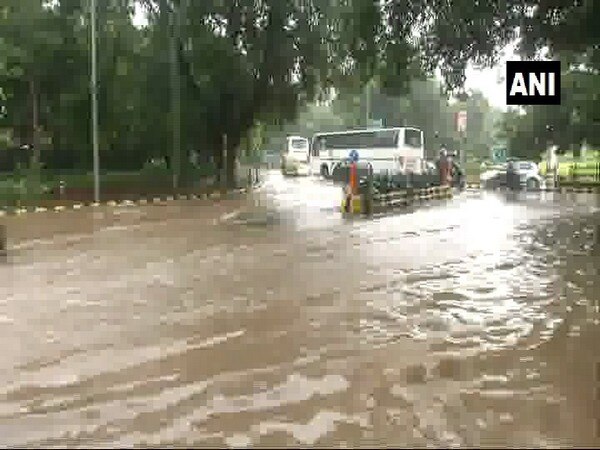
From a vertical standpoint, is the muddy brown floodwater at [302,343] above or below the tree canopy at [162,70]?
below

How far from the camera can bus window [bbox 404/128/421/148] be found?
36.5m

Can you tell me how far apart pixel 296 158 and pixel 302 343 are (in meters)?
46.2

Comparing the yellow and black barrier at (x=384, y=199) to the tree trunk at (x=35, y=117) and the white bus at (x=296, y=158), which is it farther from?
the white bus at (x=296, y=158)

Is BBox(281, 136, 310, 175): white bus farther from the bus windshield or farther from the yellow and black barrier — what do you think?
the yellow and black barrier

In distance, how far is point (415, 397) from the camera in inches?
215

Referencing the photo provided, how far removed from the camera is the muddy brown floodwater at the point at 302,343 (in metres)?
4.99

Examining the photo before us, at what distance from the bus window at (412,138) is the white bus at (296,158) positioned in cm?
1464

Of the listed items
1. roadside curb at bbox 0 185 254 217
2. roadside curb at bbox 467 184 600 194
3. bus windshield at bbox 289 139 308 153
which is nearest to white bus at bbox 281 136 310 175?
bus windshield at bbox 289 139 308 153

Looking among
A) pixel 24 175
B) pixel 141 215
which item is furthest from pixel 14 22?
pixel 141 215

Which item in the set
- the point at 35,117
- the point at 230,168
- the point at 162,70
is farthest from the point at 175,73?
the point at 230,168

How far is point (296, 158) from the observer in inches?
2084

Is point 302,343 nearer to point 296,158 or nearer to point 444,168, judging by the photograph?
point 444,168

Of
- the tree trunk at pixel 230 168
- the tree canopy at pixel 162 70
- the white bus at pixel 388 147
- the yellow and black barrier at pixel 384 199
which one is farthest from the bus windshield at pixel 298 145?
the yellow and black barrier at pixel 384 199

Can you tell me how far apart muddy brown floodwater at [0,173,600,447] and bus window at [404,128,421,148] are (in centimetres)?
2237
